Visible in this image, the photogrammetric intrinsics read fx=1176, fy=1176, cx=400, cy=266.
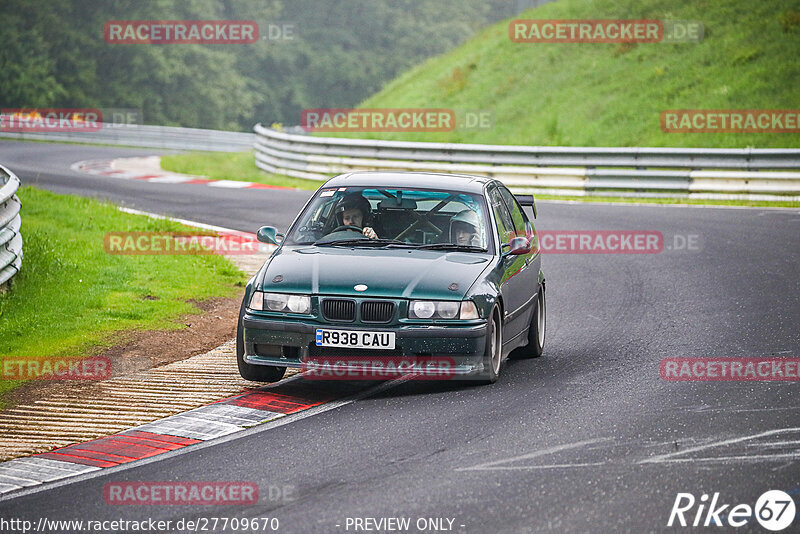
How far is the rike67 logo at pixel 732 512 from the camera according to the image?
5.70m

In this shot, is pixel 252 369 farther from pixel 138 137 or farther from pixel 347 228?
pixel 138 137

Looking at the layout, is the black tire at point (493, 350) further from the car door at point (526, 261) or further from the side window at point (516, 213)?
the side window at point (516, 213)

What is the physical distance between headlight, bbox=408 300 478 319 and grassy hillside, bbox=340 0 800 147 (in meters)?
21.1

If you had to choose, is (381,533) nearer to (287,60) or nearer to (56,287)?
(56,287)

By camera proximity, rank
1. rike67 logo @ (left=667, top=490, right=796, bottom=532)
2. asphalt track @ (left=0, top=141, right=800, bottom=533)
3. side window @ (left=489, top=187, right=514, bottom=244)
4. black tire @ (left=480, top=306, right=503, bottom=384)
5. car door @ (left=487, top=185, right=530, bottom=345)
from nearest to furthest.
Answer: rike67 logo @ (left=667, top=490, right=796, bottom=532), asphalt track @ (left=0, top=141, right=800, bottom=533), black tire @ (left=480, top=306, right=503, bottom=384), car door @ (left=487, top=185, right=530, bottom=345), side window @ (left=489, top=187, right=514, bottom=244)

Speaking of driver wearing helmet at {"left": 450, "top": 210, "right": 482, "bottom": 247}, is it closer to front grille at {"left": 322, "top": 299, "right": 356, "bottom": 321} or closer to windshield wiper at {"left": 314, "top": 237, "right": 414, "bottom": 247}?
windshield wiper at {"left": 314, "top": 237, "right": 414, "bottom": 247}

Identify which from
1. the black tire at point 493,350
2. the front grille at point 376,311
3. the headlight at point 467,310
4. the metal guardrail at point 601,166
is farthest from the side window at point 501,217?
the metal guardrail at point 601,166

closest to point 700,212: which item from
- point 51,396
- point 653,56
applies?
point 653,56

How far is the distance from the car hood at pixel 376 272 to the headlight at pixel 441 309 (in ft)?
0.15

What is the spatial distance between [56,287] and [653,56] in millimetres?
24914

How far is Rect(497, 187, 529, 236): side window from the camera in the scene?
10627 millimetres

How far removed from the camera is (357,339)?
8.27 meters

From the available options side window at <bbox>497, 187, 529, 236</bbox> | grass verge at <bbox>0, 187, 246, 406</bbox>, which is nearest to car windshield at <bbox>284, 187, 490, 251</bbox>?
side window at <bbox>497, 187, 529, 236</bbox>

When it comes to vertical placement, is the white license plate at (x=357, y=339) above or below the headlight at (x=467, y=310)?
below
